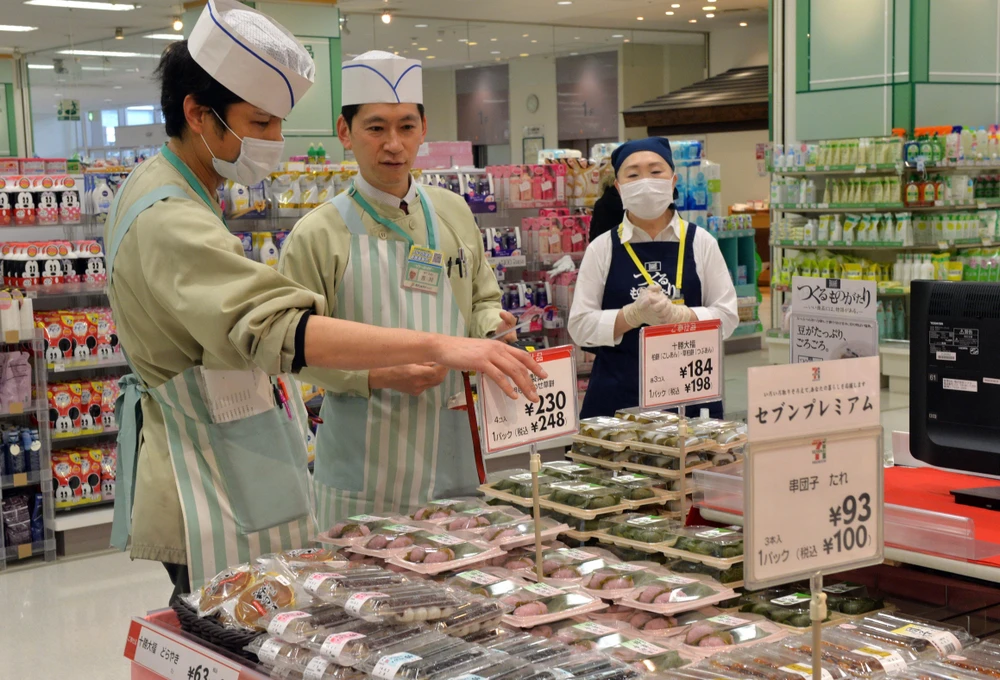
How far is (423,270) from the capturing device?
2877mm

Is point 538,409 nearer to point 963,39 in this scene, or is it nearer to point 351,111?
point 351,111

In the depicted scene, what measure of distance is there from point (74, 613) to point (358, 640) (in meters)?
3.76

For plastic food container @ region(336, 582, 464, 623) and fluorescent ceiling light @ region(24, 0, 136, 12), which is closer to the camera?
plastic food container @ region(336, 582, 464, 623)

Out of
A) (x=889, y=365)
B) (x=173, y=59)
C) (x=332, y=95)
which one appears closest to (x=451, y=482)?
(x=173, y=59)

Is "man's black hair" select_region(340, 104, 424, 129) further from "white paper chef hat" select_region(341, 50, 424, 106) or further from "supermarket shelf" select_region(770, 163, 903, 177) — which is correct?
"supermarket shelf" select_region(770, 163, 903, 177)

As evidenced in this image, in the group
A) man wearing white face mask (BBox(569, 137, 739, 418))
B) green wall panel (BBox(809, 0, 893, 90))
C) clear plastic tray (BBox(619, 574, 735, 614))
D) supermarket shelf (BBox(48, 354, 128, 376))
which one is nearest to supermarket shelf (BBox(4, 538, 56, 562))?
supermarket shelf (BBox(48, 354, 128, 376))

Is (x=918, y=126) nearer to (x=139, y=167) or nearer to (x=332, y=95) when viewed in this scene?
(x=332, y=95)

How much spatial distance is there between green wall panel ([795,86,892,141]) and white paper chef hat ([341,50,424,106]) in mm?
7341

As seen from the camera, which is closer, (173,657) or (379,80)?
(173,657)

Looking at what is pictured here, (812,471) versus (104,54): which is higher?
(104,54)

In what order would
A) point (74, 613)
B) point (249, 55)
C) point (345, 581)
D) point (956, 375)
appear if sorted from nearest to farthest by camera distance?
point (345, 581) < point (249, 55) < point (956, 375) < point (74, 613)

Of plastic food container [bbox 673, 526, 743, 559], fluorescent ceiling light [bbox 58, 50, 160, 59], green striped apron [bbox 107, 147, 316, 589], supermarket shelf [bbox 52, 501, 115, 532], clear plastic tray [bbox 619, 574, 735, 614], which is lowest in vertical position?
supermarket shelf [bbox 52, 501, 115, 532]

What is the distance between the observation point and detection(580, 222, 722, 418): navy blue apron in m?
3.75

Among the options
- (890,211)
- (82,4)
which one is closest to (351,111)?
(890,211)
